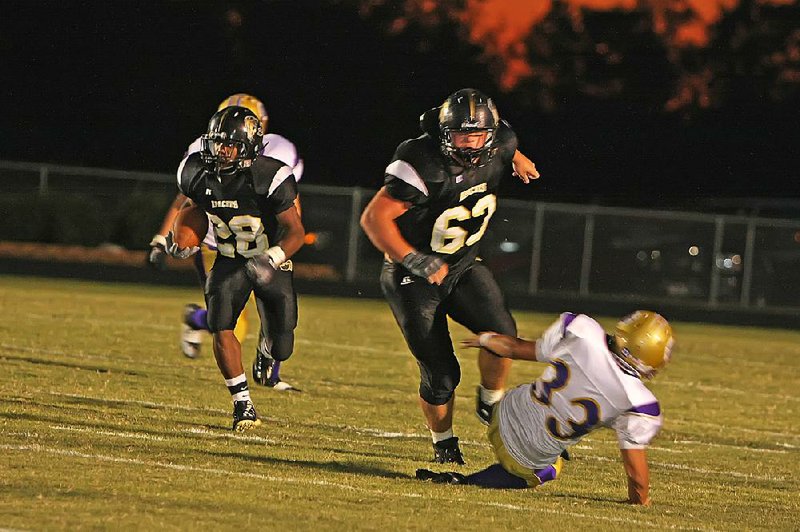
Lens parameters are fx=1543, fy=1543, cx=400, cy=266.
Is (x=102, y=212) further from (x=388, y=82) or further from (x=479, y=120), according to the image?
(x=479, y=120)

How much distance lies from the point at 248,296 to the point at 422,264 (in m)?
1.52

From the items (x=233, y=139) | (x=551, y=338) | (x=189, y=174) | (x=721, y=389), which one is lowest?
(x=721, y=389)

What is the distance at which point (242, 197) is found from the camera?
796cm

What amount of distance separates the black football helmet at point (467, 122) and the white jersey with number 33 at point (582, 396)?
112cm

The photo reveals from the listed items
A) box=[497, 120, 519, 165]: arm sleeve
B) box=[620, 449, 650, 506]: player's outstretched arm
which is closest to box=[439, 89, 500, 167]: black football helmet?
box=[497, 120, 519, 165]: arm sleeve

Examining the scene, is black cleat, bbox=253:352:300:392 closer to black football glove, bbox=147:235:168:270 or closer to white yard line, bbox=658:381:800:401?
black football glove, bbox=147:235:168:270

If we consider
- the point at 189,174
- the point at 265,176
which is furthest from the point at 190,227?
the point at 265,176

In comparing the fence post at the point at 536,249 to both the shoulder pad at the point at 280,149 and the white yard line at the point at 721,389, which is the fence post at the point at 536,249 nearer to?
the white yard line at the point at 721,389

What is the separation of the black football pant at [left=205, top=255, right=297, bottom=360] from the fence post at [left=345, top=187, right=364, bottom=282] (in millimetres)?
16305

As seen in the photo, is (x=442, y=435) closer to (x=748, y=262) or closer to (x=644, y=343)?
(x=644, y=343)

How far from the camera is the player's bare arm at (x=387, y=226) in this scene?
689cm

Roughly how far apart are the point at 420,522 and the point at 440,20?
1321 inches

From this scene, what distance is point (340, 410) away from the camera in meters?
9.02

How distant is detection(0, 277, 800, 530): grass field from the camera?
18.5ft
